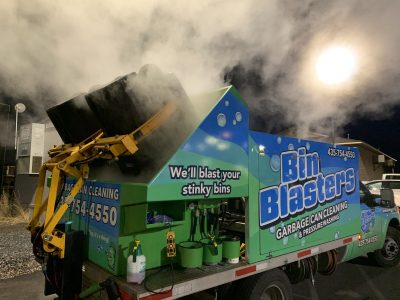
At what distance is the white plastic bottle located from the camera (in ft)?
8.23

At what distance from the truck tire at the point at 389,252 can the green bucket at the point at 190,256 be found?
5.05 m

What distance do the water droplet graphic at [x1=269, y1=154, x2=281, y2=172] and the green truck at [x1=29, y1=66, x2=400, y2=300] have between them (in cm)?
1

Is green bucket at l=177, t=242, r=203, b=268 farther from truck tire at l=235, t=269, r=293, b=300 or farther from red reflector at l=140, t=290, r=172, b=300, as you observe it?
truck tire at l=235, t=269, r=293, b=300

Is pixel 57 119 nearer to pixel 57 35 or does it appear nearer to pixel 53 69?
pixel 53 69

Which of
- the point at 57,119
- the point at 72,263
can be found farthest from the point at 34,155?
the point at 72,263

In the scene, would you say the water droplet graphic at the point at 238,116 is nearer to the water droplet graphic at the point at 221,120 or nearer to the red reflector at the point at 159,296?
the water droplet graphic at the point at 221,120

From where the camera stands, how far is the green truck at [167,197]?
107 inches

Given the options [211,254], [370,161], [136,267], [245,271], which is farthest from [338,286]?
[370,161]

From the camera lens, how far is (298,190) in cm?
378

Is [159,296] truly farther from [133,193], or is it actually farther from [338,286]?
[338,286]

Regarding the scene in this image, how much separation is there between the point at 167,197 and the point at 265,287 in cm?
162

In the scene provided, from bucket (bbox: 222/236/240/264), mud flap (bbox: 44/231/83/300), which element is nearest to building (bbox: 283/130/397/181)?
bucket (bbox: 222/236/240/264)

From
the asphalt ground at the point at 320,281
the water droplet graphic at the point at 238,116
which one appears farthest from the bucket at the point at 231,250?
the asphalt ground at the point at 320,281

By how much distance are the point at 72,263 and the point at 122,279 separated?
2.10ft
